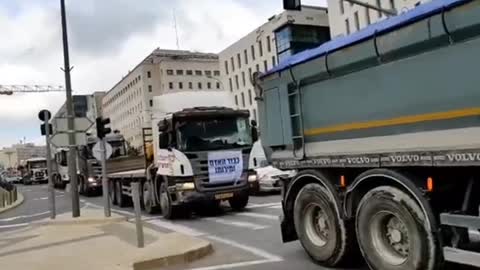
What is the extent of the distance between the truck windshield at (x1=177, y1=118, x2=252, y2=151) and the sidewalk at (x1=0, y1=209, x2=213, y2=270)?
101 inches

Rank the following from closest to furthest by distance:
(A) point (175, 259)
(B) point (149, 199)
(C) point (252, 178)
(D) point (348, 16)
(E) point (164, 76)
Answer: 1. (A) point (175, 259)
2. (C) point (252, 178)
3. (B) point (149, 199)
4. (D) point (348, 16)
5. (E) point (164, 76)

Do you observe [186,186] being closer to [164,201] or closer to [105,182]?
[164,201]

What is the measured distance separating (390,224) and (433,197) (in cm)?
75

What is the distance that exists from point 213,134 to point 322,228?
289 inches

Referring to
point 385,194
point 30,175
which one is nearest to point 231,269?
point 385,194

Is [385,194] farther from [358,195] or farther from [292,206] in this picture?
[292,206]

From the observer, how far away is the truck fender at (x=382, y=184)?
5977mm

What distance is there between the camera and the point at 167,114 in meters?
15.6

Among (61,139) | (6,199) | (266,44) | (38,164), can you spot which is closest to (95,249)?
(61,139)

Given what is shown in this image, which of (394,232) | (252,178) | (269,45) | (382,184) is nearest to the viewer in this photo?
(394,232)

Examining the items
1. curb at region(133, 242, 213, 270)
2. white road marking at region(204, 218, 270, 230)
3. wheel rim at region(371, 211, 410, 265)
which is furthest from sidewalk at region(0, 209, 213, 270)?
wheel rim at region(371, 211, 410, 265)

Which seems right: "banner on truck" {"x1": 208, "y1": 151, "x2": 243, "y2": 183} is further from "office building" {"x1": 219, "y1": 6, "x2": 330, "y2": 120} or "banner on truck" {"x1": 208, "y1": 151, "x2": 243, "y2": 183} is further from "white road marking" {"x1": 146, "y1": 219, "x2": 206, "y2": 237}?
"office building" {"x1": 219, "y1": 6, "x2": 330, "y2": 120}

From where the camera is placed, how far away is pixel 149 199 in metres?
17.3

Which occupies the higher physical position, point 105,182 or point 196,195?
point 105,182
